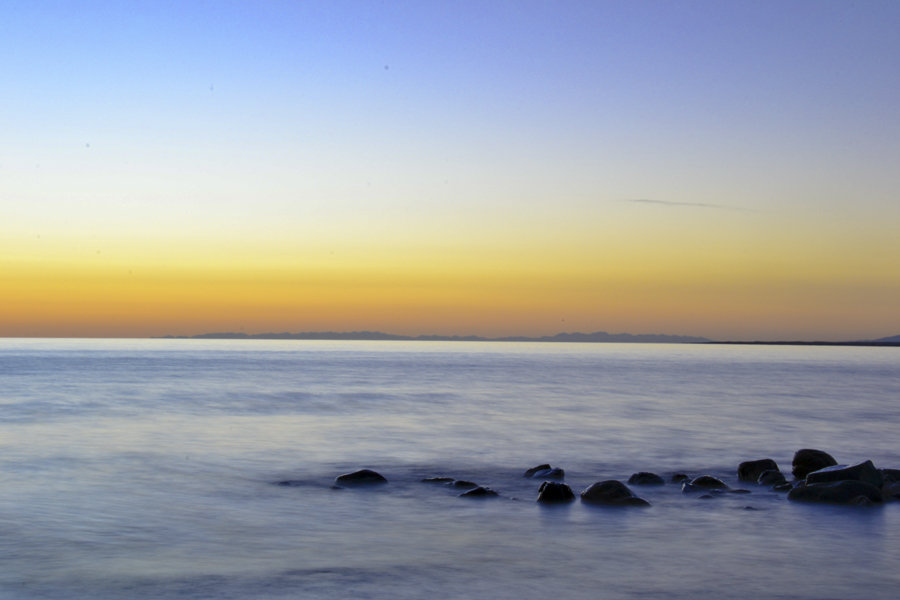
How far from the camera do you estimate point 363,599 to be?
10875 mm

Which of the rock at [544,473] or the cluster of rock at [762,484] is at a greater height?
the cluster of rock at [762,484]

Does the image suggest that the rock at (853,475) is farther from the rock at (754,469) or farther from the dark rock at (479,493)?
the dark rock at (479,493)

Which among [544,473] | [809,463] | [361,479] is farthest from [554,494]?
[809,463]

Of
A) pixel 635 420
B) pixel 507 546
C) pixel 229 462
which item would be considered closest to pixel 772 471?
pixel 507 546

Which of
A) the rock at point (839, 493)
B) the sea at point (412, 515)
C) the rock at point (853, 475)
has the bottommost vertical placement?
the sea at point (412, 515)

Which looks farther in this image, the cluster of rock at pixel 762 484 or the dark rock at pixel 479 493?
the dark rock at pixel 479 493

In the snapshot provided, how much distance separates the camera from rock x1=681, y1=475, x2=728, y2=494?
18.9 metres

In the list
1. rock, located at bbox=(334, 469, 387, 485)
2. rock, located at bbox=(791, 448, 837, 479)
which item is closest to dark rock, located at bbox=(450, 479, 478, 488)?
rock, located at bbox=(334, 469, 387, 485)

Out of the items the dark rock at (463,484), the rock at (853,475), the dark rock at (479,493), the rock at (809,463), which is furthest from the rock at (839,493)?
the dark rock at (463,484)

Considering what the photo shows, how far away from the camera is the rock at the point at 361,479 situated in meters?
20.1

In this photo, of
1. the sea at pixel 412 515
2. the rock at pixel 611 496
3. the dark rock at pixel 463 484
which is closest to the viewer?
the sea at pixel 412 515

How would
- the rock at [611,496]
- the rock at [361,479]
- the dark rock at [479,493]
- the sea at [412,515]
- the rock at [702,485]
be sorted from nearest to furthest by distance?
the sea at [412,515] < the rock at [611,496] < the dark rock at [479,493] < the rock at [702,485] < the rock at [361,479]

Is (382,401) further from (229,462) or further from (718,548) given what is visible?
(718,548)

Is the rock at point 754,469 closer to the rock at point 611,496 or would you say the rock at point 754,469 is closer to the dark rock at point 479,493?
the rock at point 611,496
